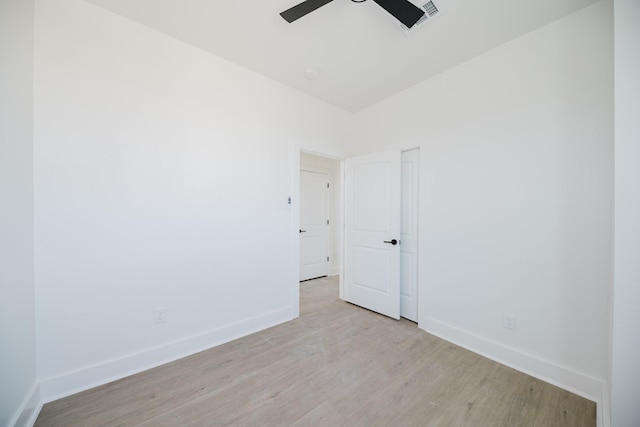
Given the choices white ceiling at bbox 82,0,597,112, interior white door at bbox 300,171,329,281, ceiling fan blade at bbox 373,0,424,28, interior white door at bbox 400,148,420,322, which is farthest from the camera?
interior white door at bbox 300,171,329,281

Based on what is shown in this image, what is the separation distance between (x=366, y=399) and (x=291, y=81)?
304cm

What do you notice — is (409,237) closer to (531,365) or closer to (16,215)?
(531,365)

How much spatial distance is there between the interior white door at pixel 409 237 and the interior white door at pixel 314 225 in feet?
6.43

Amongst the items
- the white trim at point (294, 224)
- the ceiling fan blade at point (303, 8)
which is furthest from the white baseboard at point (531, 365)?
the ceiling fan blade at point (303, 8)

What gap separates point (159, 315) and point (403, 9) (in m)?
2.88

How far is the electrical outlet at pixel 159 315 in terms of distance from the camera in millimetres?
1934

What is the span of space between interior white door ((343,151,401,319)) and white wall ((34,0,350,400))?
1.10 m

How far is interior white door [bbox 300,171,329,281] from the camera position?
435 cm

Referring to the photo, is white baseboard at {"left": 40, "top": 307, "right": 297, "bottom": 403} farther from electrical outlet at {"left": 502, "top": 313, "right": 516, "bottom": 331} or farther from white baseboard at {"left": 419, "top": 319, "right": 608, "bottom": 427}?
electrical outlet at {"left": 502, "top": 313, "right": 516, "bottom": 331}

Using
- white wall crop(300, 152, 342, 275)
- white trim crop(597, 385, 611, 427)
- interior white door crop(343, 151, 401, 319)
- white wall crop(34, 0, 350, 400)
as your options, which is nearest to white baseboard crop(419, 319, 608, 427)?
white trim crop(597, 385, 611, 427)

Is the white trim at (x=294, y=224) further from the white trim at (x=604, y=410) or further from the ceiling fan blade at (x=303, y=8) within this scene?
the white trim at (x=604, y=410)

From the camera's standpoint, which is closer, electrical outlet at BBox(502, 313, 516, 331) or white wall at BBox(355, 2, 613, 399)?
white wall at BBox(355, 2, 613, 399)

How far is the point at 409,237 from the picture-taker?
2.83 metres

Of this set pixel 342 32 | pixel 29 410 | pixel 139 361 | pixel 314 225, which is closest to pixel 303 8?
pixel 342 32
